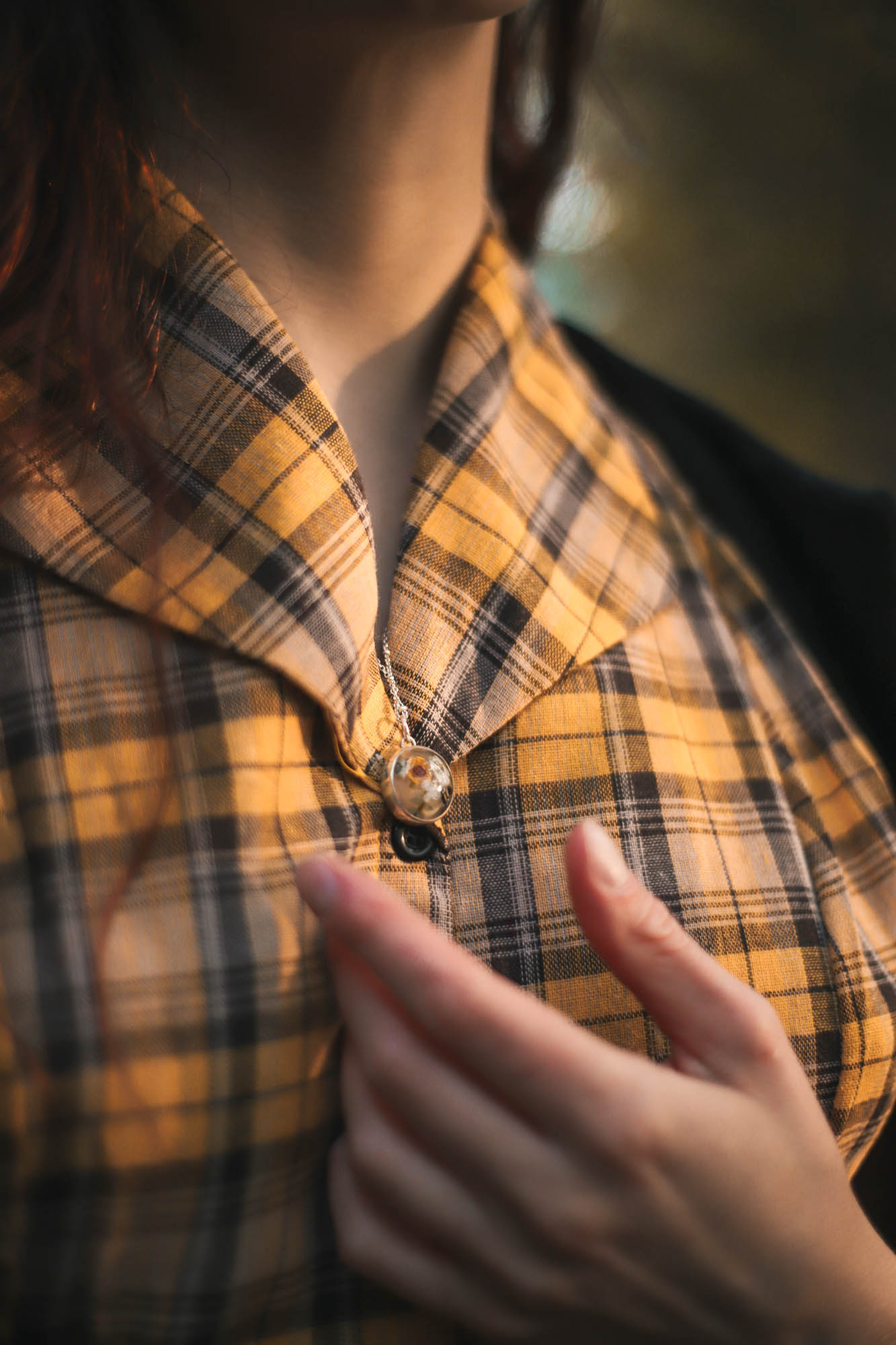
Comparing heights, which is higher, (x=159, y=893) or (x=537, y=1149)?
(x=159, y=893)

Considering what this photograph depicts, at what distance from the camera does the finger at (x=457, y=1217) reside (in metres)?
0.34

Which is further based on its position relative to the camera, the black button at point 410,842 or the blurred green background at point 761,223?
the blurred green background at point 761,223

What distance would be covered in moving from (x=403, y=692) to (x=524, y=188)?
57 cm

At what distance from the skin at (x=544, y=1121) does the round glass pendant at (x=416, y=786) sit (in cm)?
8

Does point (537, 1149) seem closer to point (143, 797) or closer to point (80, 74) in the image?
point (143, 797)

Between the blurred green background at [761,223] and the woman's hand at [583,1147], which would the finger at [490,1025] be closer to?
the woman's hand at [583,1147]

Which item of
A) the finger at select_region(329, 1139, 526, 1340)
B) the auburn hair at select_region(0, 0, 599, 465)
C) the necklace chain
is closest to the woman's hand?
the finger at select_region(329, 1139, 526, 1340)

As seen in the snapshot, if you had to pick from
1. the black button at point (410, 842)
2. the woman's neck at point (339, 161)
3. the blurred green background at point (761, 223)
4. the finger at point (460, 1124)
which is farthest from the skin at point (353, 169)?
the blurred green background at point (761, 223)

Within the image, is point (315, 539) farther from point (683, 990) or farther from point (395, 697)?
point (683, 990)

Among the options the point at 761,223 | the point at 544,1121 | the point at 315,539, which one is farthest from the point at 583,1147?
the point at 761,223

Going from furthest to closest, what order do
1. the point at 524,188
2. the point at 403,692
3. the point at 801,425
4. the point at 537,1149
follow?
1. the point at 801,425
2. the point at 524,188
3. the point at 403,692
4. the point at 537,1149

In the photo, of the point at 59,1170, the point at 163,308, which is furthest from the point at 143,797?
the point at 163,308

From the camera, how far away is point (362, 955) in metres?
0.34

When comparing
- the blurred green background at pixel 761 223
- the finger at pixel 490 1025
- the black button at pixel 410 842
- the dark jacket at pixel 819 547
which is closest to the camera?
the finger at pixel 490 1025
